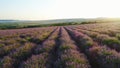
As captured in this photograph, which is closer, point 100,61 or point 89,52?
point 100,61

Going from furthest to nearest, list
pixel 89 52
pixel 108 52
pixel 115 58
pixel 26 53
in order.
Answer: pixel 26 53 → pixel 89 52 → pixel 108 52 → pixel 115 58

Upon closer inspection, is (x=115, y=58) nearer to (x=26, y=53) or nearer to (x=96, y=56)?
(x=96, y=56)

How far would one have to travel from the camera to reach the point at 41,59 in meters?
7.14

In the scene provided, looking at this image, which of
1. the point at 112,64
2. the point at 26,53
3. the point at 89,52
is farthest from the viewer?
the point at 26,53

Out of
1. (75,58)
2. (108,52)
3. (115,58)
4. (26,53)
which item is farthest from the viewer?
(26,53)

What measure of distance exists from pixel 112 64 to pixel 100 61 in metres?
0.85

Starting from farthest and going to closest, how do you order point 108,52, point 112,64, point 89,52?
point 89,52 → point 108,52 → point 112,64

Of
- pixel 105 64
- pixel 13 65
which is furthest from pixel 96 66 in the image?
pixel 13 65

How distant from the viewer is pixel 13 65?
23.5ft

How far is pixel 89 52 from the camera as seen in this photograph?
8.62 meters

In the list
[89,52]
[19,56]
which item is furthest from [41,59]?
[89,52]

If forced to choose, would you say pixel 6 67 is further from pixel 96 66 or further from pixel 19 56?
pixel 96 66

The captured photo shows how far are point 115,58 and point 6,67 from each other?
3482mm

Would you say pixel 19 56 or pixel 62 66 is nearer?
pixel 62 66
